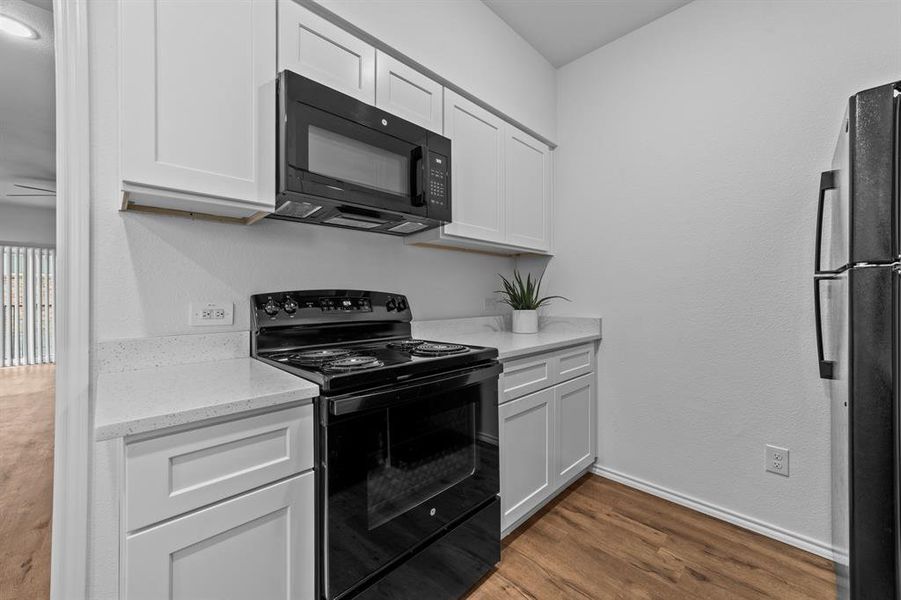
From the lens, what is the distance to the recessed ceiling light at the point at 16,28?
1.43 m

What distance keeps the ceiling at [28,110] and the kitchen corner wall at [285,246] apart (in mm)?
529

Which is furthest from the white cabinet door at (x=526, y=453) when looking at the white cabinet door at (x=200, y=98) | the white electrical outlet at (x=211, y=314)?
the white cabinet door at (x=200, y=98)

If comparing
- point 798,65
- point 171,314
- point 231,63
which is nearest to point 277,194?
point 231,63

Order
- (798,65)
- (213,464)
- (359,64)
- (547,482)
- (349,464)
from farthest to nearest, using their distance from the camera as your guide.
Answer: (547,482) → (798,65) → (359,64) → (349,464) → (213,464)

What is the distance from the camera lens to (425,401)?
1.32 meters

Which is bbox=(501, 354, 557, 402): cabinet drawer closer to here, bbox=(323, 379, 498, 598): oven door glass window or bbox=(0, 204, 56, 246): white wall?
bbox=(323, 379, 498, 598): oven door glass window

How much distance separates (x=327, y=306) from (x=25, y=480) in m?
1.89

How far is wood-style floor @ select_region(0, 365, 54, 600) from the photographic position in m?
1.47

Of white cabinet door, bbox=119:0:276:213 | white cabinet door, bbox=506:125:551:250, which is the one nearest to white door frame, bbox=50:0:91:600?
white cabinet door, bbox=119:0:276:213

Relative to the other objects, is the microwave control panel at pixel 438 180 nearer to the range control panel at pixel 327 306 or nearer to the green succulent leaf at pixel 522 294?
the range control panel at pixel 327 306

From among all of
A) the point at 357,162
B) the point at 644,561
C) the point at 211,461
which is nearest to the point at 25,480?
the point at 211,461

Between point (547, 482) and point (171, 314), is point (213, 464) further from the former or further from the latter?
point (547, 482)

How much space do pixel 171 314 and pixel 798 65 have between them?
288 cm

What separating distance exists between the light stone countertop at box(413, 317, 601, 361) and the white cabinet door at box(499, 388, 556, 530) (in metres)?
0.24
